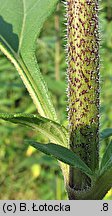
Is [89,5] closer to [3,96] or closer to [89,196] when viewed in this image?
[89,196]

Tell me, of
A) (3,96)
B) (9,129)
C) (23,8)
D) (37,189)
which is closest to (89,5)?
(23,8)

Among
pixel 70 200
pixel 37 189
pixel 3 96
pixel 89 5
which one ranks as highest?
pixel 89 5

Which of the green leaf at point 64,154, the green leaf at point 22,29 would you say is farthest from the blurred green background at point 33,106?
the green leaf at point 64,154

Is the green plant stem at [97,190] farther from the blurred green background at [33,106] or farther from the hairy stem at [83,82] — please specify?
the blurred green background at [33,106]

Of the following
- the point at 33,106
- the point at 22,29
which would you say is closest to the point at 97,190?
the point at 22,29

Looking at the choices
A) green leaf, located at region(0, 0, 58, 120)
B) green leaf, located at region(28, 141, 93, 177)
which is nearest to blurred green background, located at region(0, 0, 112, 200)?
green leaf, located at region(0, 0, 58, 120)

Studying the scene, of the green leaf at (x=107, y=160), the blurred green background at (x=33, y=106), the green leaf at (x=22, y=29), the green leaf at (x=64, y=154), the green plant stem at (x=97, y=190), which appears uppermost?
the green leaf at (x=22, y=29)
